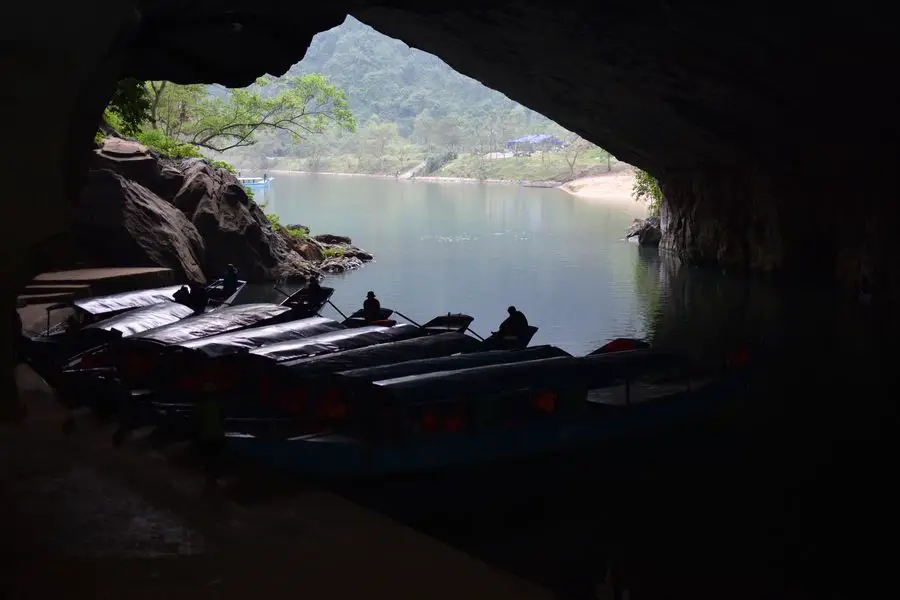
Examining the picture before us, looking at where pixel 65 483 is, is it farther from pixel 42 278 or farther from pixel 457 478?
pixel 42 278

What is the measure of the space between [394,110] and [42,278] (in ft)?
448

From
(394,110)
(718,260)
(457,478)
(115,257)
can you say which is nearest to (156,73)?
(457,478)

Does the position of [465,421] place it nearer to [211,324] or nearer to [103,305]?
[211,324]

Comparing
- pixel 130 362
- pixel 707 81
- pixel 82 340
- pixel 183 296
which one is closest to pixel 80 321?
pixel 82 340

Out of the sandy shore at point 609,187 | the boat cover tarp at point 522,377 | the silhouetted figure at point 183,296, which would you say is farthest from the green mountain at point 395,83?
the boat cover tarp at point 522,377

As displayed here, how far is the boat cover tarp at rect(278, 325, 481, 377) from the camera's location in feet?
34.7

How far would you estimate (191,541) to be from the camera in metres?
7.38

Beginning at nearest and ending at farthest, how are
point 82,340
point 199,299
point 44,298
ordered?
point 82,340, point 199,299, point 44,298

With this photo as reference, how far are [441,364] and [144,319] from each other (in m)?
6.12

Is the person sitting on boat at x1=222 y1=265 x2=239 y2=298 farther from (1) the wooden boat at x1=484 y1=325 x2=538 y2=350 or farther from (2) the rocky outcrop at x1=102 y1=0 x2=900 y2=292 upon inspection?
(1) the wooden boat at x1=484 y1=325 x2=538 y2=350

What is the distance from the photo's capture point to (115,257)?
2242 centimetres

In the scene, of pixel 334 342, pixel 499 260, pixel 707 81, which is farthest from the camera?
pixel 499 260

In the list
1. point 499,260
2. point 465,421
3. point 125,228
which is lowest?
point 465,421

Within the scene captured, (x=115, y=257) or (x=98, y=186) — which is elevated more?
(x=98, y=186)
